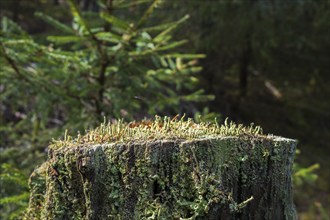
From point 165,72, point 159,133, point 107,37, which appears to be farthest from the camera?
point 165,72

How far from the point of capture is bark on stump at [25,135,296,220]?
8.06 ft

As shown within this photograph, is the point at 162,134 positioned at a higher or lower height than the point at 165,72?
lower

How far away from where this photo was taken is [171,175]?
2.47 metres

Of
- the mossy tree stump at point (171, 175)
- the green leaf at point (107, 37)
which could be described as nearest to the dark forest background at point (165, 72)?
the green leaf at point (107, 37)

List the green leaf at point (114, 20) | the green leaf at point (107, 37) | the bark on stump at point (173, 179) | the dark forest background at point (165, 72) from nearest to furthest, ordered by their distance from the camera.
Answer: the bark on stump at point (173, 179) → the green leaf at point (114, 20) → the green leaf at point (107, 37) → the dark forest background at point (165, 72)

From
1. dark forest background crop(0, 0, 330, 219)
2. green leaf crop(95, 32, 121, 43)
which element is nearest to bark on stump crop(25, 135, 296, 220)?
dark forest background crop(0, 0, 330, 219)

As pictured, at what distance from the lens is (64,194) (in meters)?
2.65

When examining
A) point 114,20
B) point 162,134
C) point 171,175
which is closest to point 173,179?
point 171,175

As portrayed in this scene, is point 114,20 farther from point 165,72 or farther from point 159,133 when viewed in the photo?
point 159,133

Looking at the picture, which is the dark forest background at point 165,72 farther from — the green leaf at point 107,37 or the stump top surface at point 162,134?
the stump top surface at point 162,134

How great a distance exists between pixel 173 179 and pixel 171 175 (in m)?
0.02

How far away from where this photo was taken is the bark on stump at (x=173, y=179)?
8.06ft

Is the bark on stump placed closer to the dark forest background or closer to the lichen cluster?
the lichen cluster

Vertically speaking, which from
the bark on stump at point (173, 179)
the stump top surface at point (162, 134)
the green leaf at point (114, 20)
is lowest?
the bark on stump at point (173, 179)
